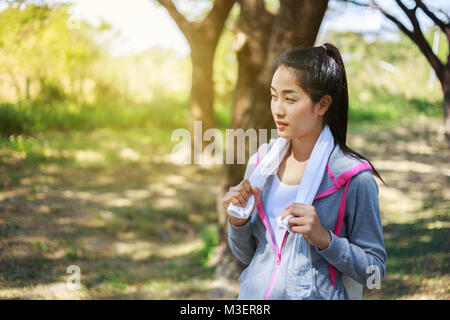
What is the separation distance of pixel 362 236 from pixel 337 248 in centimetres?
12

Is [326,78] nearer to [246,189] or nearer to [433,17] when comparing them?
[246,189]

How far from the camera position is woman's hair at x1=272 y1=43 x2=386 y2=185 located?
151cm

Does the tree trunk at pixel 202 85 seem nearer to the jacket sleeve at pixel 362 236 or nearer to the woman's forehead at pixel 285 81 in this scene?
the woman's forehead at pixel 285 81

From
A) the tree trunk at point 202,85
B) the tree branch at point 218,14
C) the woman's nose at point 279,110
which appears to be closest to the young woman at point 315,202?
the woman's nose at point 279,110

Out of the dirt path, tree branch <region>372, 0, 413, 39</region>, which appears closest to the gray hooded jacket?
the dirt path

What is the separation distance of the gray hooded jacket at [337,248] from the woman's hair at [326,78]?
8cm

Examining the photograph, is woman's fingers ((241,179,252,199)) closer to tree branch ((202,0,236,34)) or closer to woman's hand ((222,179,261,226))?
woman's hand ((222,179,261,226))

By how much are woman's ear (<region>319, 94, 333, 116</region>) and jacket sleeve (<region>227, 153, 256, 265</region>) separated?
12.5 inches

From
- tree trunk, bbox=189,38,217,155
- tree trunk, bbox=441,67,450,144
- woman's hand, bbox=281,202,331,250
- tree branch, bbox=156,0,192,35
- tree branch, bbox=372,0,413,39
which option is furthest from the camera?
tree trunk, bbox=189,38,217,155

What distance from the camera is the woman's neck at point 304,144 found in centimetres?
160

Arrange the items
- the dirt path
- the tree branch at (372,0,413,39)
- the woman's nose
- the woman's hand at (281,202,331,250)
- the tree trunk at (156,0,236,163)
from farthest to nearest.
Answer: the tree trunk at (156,0,236,163) < the dirt path < the tree branch at (372,0,413,39) < the woman's nose < the woman's hand at (281,202,331,250)

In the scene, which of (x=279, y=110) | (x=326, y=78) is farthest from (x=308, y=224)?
(x=326, y=78)

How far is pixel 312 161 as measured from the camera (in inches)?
59.5

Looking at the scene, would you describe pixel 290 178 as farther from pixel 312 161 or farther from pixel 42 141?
pixel 42 141
